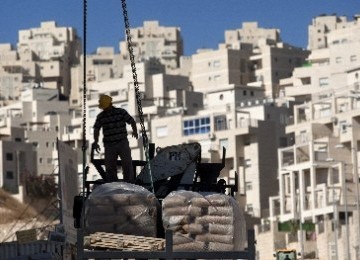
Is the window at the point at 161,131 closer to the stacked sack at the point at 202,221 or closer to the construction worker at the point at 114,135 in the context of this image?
the construction worker at the point at 114,135

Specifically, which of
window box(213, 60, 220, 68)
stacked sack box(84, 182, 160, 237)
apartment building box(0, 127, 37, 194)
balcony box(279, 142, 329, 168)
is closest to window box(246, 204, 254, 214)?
balcony box(279, 142, 329, 168)

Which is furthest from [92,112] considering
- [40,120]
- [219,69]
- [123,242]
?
[123,242]

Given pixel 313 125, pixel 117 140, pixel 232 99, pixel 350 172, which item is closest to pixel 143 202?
pixel 117 140

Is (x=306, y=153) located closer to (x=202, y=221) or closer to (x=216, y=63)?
(x=216, y=63)

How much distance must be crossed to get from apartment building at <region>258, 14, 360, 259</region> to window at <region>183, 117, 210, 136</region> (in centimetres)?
603

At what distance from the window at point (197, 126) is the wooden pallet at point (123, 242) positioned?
117014mm

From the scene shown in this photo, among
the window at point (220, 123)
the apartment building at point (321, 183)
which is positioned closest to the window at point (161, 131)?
the window at point (220, 123)

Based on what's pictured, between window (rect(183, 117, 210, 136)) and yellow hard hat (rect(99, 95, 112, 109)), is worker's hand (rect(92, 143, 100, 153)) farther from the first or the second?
window (rect(183, 117, 210, 136))

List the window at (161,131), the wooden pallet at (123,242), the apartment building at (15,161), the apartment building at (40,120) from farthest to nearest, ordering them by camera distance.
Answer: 1. the apartment building at (40,120)
2. the apartment building at (15,161)
3. the window at (161,131)
4. the wooden pallet at (123,242)

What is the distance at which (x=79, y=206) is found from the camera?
23.7 metres

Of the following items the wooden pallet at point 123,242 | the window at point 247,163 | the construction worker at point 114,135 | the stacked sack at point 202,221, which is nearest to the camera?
the wooden pallet at point 123,242

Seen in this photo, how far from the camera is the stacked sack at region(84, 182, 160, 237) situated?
20.6 m

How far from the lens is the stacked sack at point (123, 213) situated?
20.6 m

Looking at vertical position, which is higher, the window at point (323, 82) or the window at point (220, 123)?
the window at point (323, 82)
